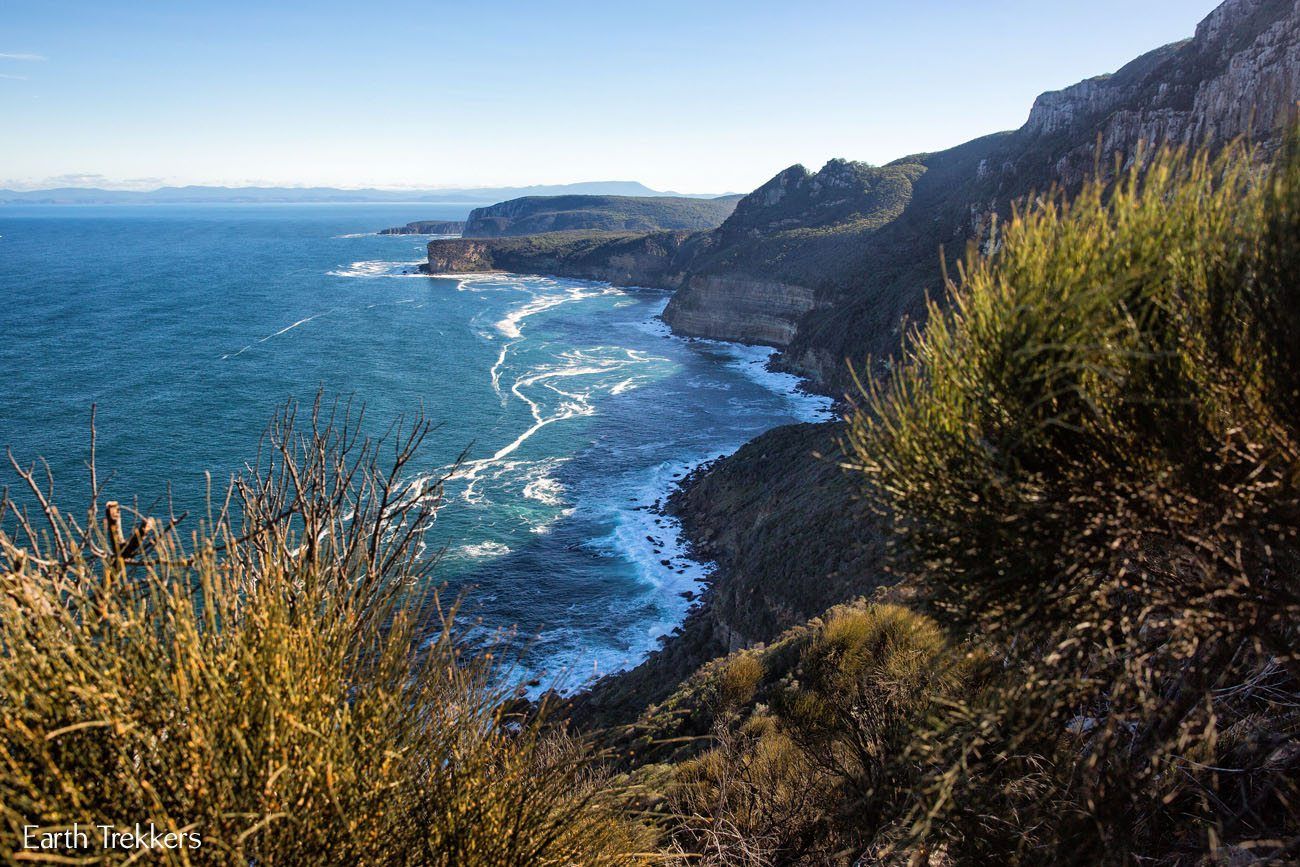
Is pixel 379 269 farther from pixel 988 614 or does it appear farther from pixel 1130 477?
pixel 1130 477

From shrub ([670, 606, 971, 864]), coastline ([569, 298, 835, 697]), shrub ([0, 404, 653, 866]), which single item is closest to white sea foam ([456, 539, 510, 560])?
coastline ([569, 298, 835, 697])

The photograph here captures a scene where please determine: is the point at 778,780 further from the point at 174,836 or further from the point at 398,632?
the point at 174,836

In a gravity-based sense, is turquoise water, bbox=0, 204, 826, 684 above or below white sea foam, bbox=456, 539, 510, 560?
above

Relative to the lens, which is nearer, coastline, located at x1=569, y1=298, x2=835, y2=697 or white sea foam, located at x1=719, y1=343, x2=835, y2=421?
coastline, located at x1=569, y1=298, x2=835, y2=697

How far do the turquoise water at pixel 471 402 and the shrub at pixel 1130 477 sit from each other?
9.77ft

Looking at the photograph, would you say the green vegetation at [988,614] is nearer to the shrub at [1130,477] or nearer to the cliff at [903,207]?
the shrub at [1130,477]

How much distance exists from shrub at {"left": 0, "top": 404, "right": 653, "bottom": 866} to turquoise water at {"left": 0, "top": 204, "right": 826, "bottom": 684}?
1146mm

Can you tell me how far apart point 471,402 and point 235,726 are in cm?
5682

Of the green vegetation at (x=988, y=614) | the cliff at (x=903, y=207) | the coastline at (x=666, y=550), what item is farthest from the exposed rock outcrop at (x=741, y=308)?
the green vegetation at (x=988, y=614)

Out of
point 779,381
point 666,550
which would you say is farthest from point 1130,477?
point 779,381

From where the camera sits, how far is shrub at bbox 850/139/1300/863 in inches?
167

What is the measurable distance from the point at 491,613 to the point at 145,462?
23.6m

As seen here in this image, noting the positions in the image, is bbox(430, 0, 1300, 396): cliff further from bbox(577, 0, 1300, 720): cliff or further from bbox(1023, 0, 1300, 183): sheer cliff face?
bbox(577, 0, 1300, 720): cliff

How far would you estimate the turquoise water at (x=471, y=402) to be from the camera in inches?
1364
